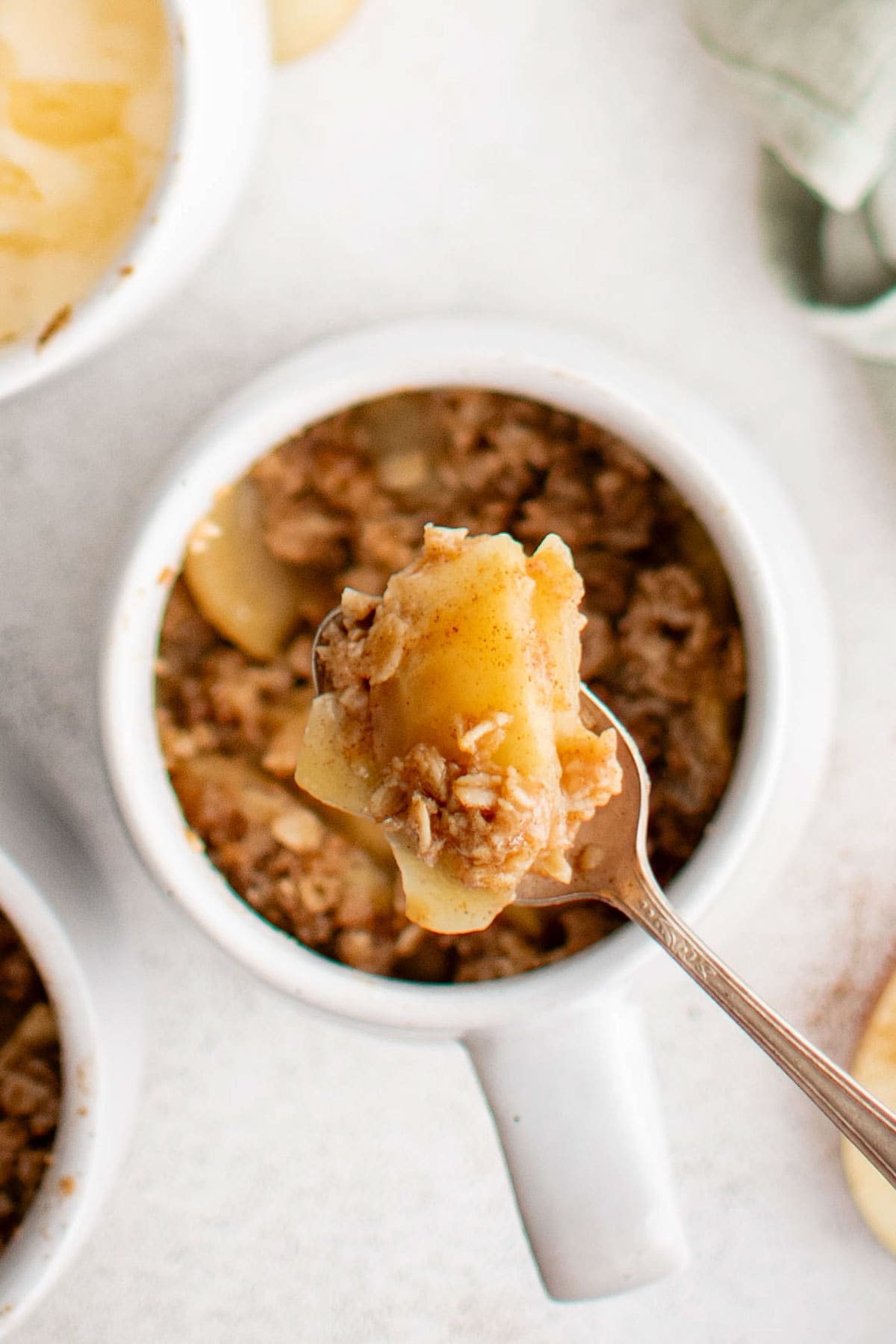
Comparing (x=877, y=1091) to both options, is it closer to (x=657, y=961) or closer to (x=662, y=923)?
(x=657, y=961)

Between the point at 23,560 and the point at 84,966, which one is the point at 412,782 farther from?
the point at 23,560

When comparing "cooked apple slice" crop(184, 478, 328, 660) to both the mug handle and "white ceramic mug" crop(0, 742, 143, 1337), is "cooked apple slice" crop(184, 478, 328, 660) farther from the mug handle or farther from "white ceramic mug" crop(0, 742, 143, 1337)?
the mug handle

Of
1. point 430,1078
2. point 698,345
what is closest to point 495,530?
point 698,345

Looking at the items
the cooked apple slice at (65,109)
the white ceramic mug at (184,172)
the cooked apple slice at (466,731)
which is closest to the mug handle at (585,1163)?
the cooked apple slice at (466,731)

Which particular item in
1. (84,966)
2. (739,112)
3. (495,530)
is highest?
(739,112)

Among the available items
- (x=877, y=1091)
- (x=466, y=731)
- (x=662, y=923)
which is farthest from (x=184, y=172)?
(x=877, y=1091)

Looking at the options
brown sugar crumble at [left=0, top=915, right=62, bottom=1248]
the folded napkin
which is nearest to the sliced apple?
brown sugar crumble at [left=0, top=915, right=62, bottom=1248]
